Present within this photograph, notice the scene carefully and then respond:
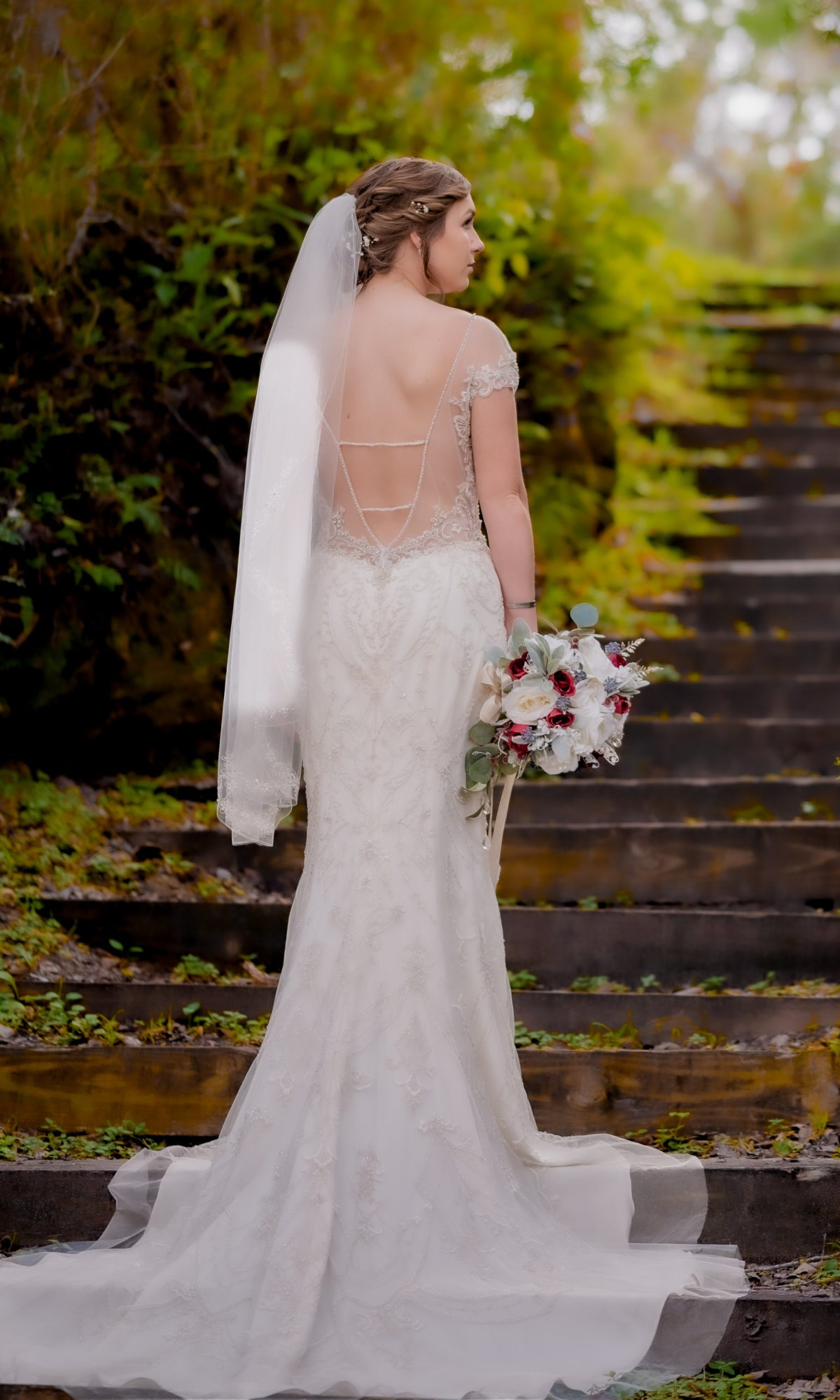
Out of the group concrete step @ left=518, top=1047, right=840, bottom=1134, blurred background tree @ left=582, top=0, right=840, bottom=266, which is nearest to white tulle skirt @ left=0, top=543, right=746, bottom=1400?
concrete step @ left=518, top=1047, right=840, bottom=1134

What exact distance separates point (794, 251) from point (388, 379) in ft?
59.3

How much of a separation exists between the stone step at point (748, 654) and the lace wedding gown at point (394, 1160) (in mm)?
3724

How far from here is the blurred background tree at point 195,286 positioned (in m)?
5.96

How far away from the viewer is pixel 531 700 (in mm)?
3152

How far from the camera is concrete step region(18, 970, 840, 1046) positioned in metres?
4.29

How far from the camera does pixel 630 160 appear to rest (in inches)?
754

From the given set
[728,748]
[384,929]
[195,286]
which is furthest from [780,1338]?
[195,286]

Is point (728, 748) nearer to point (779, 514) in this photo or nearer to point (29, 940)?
point (779, 514)

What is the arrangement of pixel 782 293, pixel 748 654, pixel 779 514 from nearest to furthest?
pixel 748 654, pixel 779 514, pixel 782 293

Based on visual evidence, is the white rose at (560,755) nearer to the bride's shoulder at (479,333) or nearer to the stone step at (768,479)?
the bride's shoulder at (479,333)

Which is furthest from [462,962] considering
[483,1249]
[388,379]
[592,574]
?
[592,574]

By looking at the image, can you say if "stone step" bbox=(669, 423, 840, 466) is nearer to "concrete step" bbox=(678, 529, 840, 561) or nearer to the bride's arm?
"concrete step" bbox=(678, 529, 840, 561)

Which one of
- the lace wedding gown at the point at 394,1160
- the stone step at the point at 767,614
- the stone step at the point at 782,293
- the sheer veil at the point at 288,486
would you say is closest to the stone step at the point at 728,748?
the stone step at the point at 767,614

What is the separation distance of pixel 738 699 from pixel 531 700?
12.1ft
